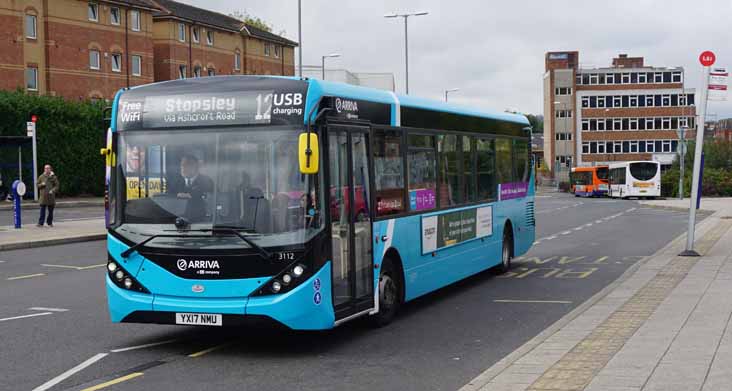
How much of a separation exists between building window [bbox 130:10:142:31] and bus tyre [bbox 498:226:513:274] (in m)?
56.6

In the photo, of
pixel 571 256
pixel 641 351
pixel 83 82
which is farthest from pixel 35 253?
pixel 83 82

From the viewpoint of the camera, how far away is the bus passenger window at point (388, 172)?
10.7 metres

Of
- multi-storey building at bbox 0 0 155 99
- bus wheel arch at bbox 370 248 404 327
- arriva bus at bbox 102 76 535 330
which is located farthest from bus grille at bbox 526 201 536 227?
multi-storey building at bbox 0 0 155 99

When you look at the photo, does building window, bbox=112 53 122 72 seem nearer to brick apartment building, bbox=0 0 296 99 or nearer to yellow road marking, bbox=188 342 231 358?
brick apartment building, bbox=0 0 296 99

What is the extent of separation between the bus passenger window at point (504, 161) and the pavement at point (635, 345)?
267 cm

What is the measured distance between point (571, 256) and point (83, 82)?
168 ft

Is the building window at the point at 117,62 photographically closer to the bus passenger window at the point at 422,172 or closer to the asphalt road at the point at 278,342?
the asphalt road at the point at 278,342

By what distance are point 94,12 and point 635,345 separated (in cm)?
6176

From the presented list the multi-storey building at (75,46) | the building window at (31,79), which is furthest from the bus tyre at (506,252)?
the building window at (31,79)

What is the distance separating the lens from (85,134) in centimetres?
5278

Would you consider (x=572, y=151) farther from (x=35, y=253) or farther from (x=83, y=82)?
(x=35, y=253)

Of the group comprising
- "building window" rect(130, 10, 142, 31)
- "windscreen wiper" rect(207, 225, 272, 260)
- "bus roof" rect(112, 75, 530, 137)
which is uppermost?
"building window" rect(130, 10, 142, 31)

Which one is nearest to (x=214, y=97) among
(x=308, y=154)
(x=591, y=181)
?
(x=308, y=154)

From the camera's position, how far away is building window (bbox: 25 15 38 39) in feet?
196
